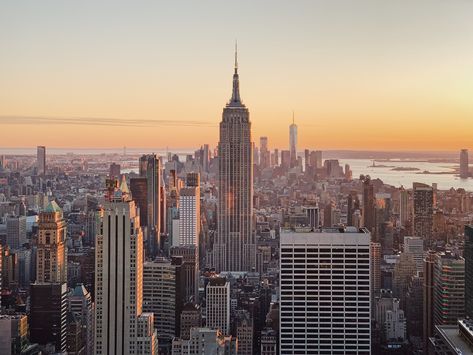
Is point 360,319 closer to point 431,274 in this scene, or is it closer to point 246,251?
point 431,274

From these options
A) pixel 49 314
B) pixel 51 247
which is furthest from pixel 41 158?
pixel 51 247

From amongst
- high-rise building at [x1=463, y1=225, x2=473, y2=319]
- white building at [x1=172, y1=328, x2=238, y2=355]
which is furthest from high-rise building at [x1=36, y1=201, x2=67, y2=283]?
high-rise building at [x1=463, y1=225, x2=473, y2=319]

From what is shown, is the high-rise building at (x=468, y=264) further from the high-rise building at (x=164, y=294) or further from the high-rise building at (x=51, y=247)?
the high-rise building at (x=51, y=247)

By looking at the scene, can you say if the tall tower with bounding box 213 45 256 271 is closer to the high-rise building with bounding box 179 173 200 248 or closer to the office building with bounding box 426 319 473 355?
the high-rise building with bounding box 179 173 200 248

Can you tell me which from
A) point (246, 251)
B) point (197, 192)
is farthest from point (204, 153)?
point (246, 251)

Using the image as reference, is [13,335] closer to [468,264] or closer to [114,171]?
[114,171]
